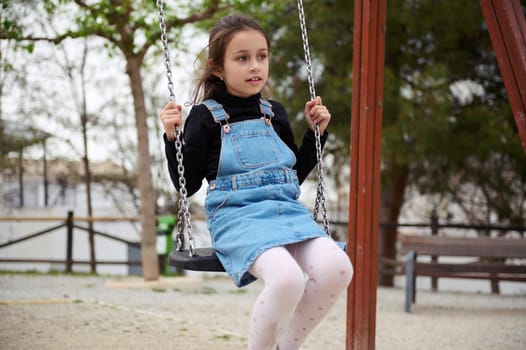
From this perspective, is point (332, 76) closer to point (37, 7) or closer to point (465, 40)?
point (465, 40)

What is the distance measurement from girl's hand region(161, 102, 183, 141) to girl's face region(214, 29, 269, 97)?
0.23m

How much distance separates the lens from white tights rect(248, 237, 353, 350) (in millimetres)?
2227

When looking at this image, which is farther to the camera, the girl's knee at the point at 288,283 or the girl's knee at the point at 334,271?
the girl's knee at the point at 334,271

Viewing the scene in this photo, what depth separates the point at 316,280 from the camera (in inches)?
93.2

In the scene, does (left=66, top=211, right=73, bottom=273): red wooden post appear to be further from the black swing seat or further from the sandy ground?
the black swing seat

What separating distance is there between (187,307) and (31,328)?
5.72 feet

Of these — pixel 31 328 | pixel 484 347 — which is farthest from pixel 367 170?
pixel 31 328

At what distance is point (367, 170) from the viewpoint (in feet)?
12.1

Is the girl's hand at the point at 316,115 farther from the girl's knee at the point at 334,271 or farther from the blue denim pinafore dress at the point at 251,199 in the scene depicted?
the girl's knee at the point at 334,271

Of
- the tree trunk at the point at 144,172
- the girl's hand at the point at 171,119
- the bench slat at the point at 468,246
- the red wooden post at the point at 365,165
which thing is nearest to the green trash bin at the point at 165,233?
the tree trunk at the point at 144,172

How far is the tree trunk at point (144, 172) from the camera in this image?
26.2ft

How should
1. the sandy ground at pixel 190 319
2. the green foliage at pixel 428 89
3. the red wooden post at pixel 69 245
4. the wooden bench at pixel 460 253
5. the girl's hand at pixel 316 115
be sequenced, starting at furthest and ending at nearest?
the red wooden post at pixel 69 245
the green foliage at pixel 428 89
the wooden bench at pixel 460 253
the sandy ground at pixel 190 319
the girl's hand at pixel 316 115

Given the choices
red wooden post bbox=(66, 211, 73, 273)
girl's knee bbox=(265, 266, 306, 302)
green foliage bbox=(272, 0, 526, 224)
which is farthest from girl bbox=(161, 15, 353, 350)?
red wooden post bbox=(66, 211, 73, 273)

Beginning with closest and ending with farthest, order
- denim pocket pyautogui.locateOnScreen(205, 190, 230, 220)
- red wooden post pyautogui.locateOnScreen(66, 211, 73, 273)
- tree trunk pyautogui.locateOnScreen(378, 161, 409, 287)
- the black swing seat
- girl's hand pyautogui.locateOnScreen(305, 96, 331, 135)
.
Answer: the black swing seat, denim pocket pyautogui.locateOnScreen(205, 190, 230, 220), girl's hand pyautogui.locateOnScreen(305, 96, 331, 135), tree trunk pyautogui.locateOnScreen(378, 161, 409, 287), red wooden post pyautogui.locateOnScreen(66, 211, 73, 273)
